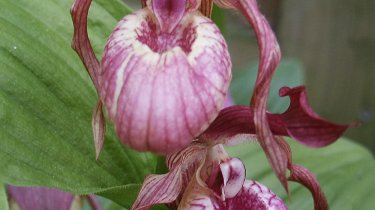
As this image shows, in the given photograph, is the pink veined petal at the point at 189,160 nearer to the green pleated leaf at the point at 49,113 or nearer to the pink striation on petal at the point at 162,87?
the green pleated leaf at the point at 49,113

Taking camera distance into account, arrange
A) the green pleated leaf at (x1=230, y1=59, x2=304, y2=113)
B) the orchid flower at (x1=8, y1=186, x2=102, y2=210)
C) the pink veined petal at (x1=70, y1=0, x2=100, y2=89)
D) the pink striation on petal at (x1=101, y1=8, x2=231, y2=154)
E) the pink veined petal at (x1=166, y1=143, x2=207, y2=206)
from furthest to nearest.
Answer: the green pleated leaf at (x1=230, y1=59, x2=304, y2=113), the orchid flower at (x1=8, y1=186, x2=102, y2=210), the pink veined petal at (x1=166, y1=143, x2=207, y2=206), the pink veined petal at (x1=70, y1=0, x2=100, y2=89), the pink striation on petal at (x1=101, y1=8, x2=231, y2=154)

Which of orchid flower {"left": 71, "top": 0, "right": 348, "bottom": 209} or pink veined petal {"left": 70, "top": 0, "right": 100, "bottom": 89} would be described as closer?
orchid flower {"left": 71, "top": 0, "right": 348, "bottom": 209}

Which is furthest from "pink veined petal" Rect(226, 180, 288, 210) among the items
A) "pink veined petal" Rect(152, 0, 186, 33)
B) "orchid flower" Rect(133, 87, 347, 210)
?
"pink veined petal" Rect(152, 0, 186, 33)

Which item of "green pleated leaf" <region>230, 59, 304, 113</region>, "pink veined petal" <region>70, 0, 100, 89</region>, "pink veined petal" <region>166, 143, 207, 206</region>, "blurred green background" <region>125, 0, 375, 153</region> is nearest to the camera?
"pink veined petal" <region>70, 0, 100, 89</region>

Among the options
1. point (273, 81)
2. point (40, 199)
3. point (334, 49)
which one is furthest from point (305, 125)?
point (334, 49)

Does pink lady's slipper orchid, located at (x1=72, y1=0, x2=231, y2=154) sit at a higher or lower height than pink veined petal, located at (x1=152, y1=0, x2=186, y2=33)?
lower

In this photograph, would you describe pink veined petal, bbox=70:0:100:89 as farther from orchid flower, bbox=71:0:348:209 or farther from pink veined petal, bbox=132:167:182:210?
pink veined petal, bbox=132:167:182:210

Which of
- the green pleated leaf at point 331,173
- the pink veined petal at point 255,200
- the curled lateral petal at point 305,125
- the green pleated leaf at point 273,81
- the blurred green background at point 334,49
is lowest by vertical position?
the blurred green background at point 334,49

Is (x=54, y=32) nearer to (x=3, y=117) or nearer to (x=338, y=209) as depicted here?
(x=3, y=117)

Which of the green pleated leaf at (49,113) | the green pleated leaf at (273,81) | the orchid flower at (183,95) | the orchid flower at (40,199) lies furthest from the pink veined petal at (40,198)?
the green pleated leaf at (273,81)
